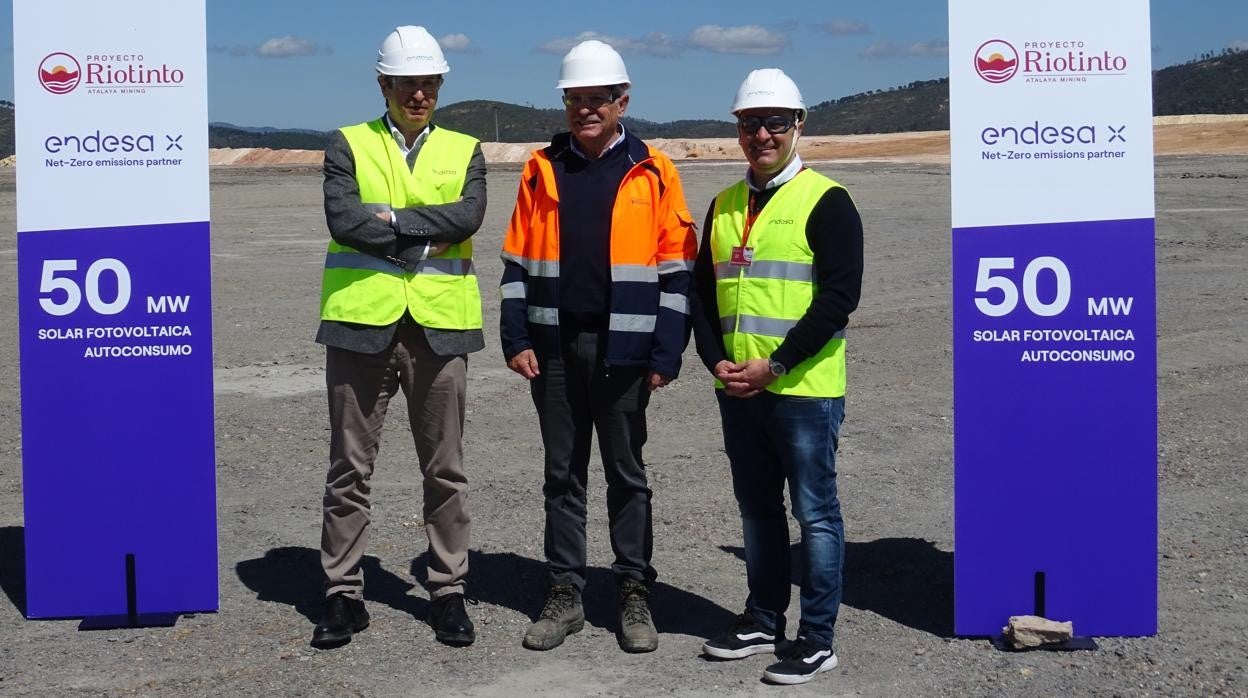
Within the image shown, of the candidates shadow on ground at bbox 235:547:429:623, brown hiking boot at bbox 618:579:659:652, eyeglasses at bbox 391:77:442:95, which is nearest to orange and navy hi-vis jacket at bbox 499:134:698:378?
eyeglasses at bbox 391:77:442:95

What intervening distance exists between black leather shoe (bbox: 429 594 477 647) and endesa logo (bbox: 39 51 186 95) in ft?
7.81

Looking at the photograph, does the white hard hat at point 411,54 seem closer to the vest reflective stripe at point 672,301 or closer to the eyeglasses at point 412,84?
the eyeglasses at point 412,84

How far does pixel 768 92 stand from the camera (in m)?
5.06

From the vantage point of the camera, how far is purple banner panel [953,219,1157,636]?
17.8ft

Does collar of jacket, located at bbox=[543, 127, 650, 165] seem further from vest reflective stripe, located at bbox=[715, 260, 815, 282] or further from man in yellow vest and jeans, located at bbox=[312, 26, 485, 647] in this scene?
vest reflective stripe, located at bbox=[715, 260, 815, 282]

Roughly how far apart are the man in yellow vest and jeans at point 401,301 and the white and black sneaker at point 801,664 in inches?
49.3

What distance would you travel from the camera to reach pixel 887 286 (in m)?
16.7

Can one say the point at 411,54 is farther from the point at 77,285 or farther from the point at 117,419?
the point at 117,419

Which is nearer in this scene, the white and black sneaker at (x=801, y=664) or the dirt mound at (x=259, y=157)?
the white and black sneaker at (x=801, y=664)

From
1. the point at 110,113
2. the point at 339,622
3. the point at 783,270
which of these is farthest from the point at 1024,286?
the point at 110,113

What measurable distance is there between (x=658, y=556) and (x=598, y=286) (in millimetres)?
1958

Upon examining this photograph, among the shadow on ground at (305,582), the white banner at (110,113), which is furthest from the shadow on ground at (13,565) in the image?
the white banner at (110,113)

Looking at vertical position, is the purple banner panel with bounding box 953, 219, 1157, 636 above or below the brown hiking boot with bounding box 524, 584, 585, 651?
above

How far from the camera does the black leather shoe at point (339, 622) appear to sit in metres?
5.64
